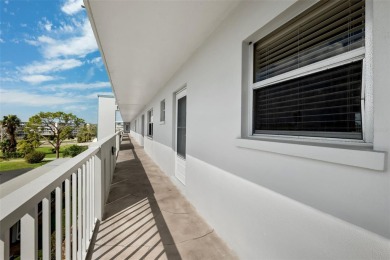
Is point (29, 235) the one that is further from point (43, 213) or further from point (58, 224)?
point (58, 224)

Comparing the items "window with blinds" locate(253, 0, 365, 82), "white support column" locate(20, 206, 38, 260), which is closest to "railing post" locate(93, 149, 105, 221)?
"white support column" locate(20, 206, 38, 260)

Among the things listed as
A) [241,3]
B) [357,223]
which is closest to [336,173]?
[357,223]

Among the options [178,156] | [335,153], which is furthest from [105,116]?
[335,153]

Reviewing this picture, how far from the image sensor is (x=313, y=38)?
137 cm

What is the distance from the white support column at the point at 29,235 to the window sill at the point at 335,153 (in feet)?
4.77

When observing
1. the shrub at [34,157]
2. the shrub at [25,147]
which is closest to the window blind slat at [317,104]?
the shrub at [34,157]

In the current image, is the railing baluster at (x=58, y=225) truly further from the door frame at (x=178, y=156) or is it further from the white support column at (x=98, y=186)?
the door frame at (x=178, y=156)

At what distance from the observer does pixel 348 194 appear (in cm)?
103

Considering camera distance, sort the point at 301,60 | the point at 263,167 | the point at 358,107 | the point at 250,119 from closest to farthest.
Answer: the point at 358,107
the point at 301,60
the point at 263,167
the point at 250,119

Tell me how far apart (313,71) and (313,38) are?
0.25m

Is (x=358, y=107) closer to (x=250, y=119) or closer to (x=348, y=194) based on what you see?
(x=348, y=194)

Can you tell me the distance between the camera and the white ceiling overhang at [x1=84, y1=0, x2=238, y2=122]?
204cm

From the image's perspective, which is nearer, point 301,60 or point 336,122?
point 336,122

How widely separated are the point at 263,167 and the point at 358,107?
0.78m
